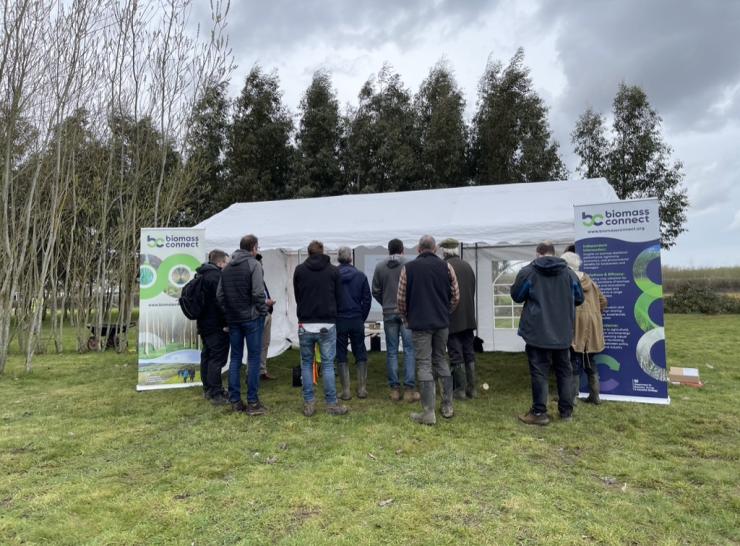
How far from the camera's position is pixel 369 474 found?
3.12 m

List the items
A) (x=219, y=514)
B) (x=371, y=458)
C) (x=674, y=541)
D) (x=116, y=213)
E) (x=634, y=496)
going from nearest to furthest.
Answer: (x=674, y=541) → (x=219, y=514) → (x=634, y=496) → (x=371, y=458) → (x=116, y=213)

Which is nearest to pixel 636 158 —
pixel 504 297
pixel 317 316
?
pixel 504 297

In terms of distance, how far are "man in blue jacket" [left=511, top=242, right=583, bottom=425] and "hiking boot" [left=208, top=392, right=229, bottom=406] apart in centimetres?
298

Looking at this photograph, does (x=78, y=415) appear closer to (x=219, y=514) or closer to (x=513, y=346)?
(x=219, y=514)

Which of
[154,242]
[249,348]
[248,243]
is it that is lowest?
[249,348]

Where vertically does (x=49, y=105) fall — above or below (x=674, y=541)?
above

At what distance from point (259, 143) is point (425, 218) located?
9305 millimetres

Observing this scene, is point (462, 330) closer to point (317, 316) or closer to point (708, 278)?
point (317, 316)

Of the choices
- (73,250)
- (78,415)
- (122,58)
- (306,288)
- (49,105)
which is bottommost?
(78,415)

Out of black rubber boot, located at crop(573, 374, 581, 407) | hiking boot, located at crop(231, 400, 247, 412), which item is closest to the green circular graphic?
hiking boot, located at crop(231, 400, 247, 412)

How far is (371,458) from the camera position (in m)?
3.40

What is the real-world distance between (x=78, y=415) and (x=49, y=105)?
494 centimetres

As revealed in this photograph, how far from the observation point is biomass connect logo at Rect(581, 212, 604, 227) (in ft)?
15.8

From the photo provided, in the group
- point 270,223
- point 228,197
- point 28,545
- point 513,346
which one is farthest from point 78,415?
point 228,197
